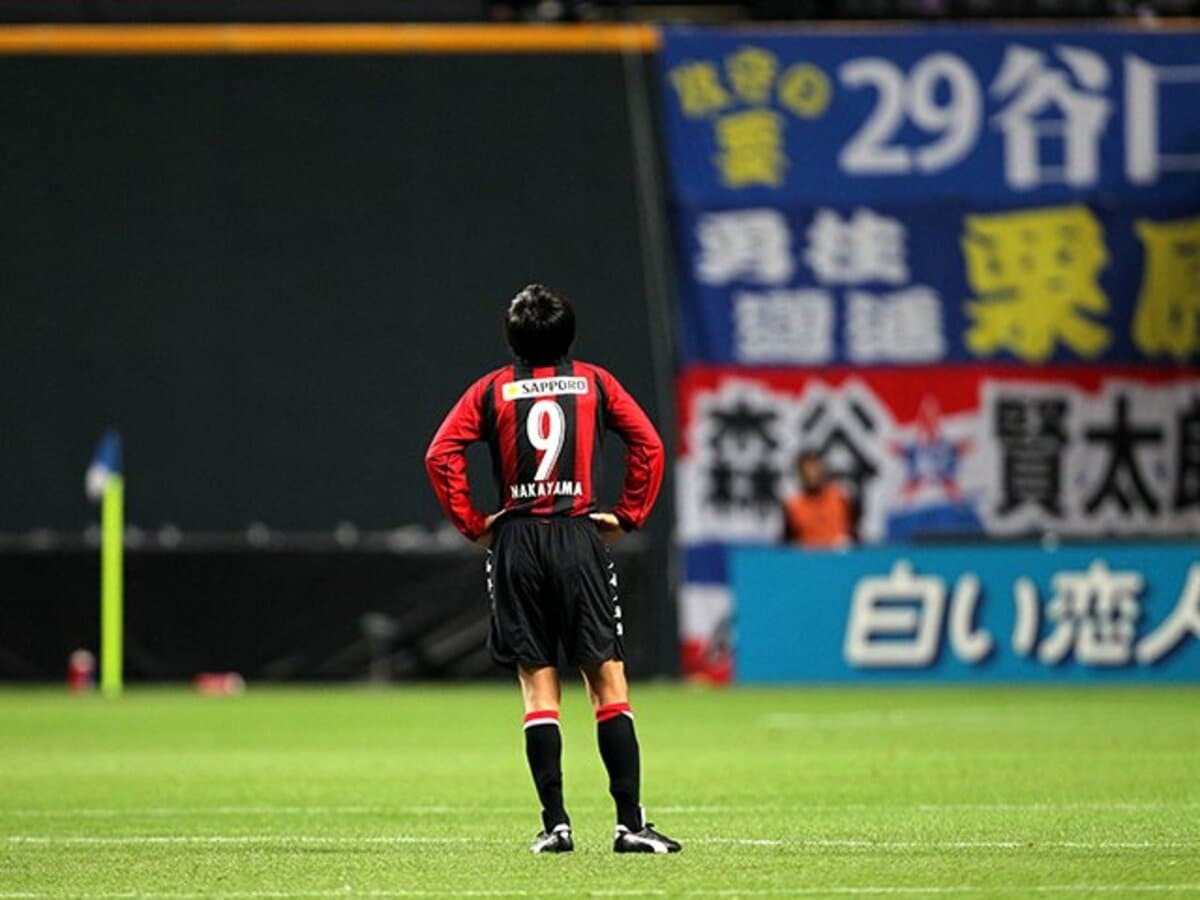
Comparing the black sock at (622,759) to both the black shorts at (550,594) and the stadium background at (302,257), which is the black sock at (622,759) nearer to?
the black shorts at (550,594)

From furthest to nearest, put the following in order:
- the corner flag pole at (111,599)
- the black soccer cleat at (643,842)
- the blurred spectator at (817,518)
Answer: the corner flag pole at (111,599) → the blurred spectator at (817,518) → the black soccer cleat at (643,842)

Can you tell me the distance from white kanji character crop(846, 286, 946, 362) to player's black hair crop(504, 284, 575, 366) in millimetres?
14973

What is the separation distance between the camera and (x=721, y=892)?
25.8 feet

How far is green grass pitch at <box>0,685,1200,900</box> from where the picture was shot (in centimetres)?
841

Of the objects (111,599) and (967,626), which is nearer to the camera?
(967,626)

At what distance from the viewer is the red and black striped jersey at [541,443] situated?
9.29 metres

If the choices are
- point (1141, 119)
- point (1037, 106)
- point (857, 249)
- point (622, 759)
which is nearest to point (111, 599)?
point (857, 249)

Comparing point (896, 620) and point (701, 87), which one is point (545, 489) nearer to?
point (896, 620)

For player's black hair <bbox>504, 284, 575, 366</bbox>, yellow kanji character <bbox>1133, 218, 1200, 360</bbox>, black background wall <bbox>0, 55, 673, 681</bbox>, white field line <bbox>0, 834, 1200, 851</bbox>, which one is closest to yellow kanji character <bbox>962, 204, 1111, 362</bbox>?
yellow kanji character <bbox>1133, 218, 1200, 360</bbox>

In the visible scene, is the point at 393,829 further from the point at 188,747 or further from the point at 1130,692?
the point at 1130,692

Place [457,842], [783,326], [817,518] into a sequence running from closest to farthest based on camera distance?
[457,842], [817,518], [783,326]

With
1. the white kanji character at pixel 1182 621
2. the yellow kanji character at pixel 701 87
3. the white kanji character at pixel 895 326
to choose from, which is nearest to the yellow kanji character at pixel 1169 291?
the white kanji character at pixel 895 326

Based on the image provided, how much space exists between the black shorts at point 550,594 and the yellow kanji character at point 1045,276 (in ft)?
49.6

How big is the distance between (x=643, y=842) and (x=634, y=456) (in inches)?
47.9
